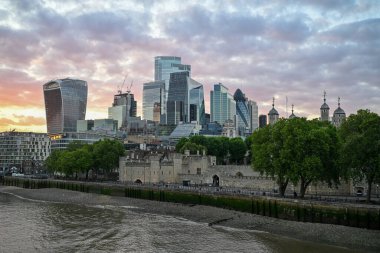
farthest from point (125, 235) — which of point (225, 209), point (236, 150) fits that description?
point (236, 150)

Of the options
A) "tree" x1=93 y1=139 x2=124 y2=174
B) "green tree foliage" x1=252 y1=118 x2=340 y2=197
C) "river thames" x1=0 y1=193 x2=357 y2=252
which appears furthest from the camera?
"tree" x1=93 y1=139 x2=124 y2=174

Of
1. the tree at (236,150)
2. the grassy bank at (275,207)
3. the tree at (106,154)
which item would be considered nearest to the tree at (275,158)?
the grassy bank at (275,207)

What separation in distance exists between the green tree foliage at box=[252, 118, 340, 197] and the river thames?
13.5 m

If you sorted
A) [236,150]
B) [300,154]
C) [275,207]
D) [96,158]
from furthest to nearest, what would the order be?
1. [236,150]
2. [96,158]
3. [300,154]
4. [275,207]

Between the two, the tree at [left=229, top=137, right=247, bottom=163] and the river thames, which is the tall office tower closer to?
the tree at [left=229, top=137, right=247, bottom=163]

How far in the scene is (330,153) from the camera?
6353cm

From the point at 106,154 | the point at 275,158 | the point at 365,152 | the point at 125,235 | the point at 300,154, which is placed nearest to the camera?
the point at 125,235

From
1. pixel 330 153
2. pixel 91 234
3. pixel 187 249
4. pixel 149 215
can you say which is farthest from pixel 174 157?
pixel 187 249

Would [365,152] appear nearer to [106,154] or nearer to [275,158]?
[275,158]

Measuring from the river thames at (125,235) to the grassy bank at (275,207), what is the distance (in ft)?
19.1

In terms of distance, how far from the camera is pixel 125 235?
50.3m

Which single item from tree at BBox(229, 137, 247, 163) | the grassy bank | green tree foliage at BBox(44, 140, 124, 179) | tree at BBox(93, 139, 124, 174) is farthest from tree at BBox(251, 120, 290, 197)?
tree at BBox(229, 137, 247, 163)

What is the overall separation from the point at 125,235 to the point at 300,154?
2637 cm

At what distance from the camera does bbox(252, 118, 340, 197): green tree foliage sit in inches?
2403
